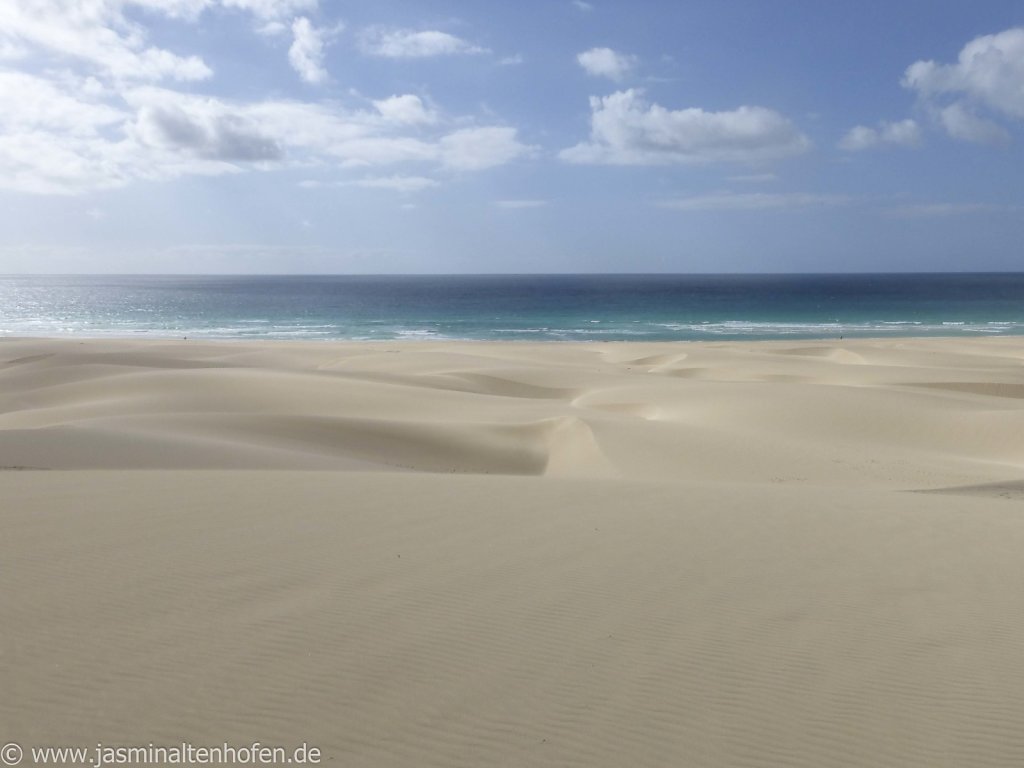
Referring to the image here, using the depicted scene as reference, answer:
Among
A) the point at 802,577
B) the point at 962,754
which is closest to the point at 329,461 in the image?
the point at 802,577

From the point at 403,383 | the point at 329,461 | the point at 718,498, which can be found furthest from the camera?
the point at 403,383

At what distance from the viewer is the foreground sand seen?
11.6 feet

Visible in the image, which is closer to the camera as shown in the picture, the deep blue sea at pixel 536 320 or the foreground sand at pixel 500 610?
the foreground sand at pixel 500 610

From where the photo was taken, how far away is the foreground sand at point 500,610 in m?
3.55

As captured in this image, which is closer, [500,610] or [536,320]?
[500,610]

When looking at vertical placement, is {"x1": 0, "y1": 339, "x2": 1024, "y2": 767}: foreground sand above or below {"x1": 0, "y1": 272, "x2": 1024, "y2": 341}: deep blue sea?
below

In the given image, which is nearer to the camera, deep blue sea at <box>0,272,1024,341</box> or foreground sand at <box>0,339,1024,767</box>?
foreground sand at <box>0,339,1024,767</box>

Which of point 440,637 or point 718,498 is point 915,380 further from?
point 440,637

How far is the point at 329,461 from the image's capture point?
12062 millimetres

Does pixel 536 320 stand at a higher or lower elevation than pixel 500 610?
higher

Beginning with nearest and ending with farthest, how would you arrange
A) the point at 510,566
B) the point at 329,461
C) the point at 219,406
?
the point at 510,566 → the point at 329,461 → the point at 219,406

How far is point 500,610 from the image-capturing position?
193 inches

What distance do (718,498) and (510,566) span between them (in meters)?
3.80

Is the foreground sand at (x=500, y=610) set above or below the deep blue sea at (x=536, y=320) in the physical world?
below
